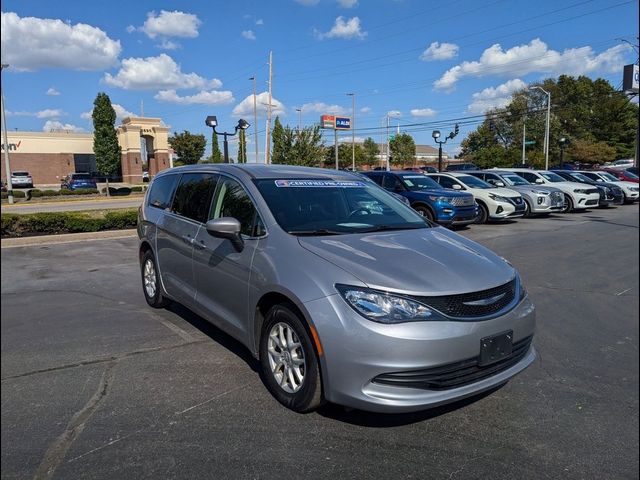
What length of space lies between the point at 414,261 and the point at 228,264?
1581mm

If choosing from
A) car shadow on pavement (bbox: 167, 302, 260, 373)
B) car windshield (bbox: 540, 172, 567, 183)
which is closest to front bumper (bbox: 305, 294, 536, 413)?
car shadow on pavement (bbox: 167, 302, 260, 373)

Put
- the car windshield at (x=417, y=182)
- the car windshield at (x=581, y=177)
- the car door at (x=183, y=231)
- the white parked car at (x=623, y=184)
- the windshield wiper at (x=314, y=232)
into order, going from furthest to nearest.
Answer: the car windshield at (x=581, y=177) < the white parked car at (x=623, y=184) < the car windshield at (x=417, y=182) < the car door at (x=183, y=231) < the windshield wiper at (x=314, y=232)

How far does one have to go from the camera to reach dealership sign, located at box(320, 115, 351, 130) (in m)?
41.7

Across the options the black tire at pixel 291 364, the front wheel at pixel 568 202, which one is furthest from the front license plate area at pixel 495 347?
the front wheel at pixel 568 202

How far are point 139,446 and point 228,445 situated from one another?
542mm

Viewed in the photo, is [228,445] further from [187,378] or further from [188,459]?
[187,378]

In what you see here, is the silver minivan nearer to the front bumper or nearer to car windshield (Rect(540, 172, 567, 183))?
the front bumper

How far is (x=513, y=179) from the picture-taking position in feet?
61.4

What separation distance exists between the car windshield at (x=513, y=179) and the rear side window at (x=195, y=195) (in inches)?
599

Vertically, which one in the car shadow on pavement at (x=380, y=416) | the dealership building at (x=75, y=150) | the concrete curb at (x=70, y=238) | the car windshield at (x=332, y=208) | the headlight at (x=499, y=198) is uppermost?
the dealership building at (x=75, y=150)

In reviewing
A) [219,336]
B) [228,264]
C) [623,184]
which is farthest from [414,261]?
[623,184]

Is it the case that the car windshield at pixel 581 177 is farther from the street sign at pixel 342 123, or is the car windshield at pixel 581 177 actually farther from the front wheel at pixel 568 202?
the street sign at pixel 342 123

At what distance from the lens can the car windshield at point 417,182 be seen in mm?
15273

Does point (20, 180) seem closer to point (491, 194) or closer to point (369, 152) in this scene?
point (491, 194)
